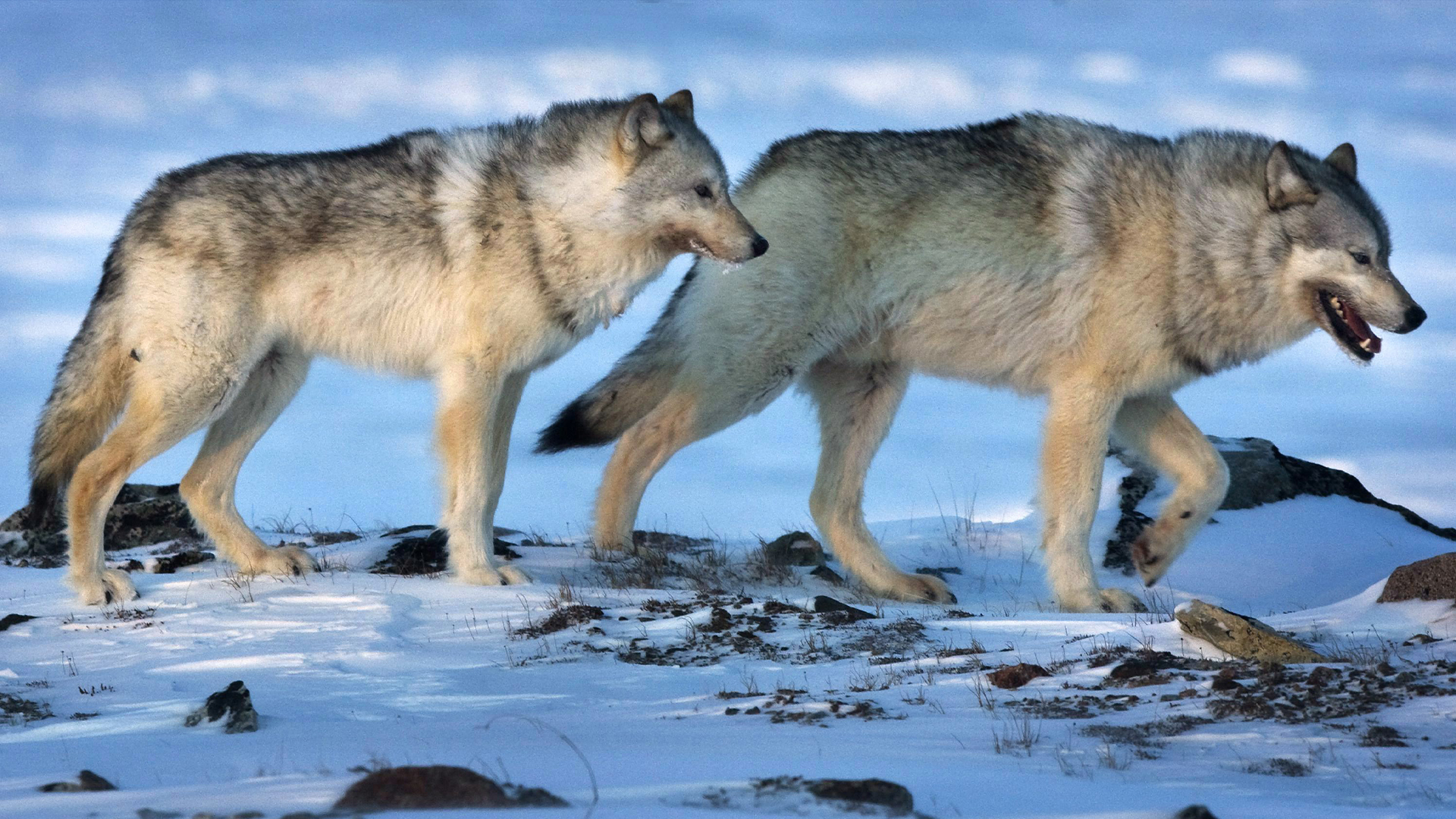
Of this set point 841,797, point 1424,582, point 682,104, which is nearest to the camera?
point 841,797

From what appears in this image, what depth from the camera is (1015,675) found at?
18.4 feet

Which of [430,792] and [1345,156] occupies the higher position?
[1345,156]

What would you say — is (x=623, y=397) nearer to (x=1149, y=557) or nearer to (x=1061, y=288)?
(x=1061, y=288)

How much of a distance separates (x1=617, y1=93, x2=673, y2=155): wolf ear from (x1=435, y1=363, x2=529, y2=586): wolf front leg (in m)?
1.42

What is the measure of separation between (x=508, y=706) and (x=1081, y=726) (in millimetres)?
2279

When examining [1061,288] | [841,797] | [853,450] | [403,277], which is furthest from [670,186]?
[841,797]

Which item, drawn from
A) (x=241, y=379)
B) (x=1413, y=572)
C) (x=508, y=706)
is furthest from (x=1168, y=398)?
(x=241, y=379)

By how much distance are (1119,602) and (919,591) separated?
1.20 meters

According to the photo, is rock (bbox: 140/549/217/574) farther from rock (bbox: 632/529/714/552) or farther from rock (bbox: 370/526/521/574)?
rock (bbox: 632/529/714/552)

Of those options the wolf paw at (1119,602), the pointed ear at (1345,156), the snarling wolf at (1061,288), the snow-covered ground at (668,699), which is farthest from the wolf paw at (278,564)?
the pointed ear at (1345,156)

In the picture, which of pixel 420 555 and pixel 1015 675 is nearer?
pixel 1015 675

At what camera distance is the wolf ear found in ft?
24.4

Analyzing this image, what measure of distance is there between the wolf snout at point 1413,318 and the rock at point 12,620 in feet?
25.0

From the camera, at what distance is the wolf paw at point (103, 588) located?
759 centimetres
